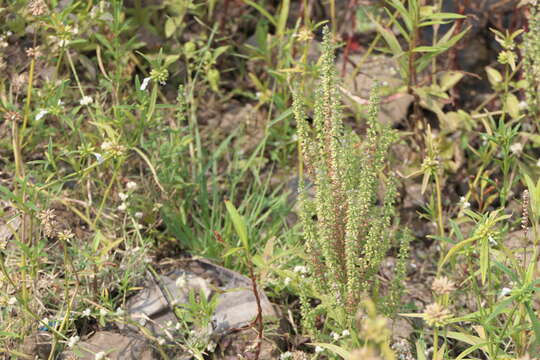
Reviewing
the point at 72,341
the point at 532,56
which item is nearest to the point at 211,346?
the point at 72,341

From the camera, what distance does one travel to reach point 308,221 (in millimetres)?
2291

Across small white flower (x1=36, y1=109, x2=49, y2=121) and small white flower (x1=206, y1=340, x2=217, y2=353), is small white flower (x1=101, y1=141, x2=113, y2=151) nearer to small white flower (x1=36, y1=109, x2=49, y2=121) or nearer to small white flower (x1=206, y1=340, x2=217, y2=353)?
small white flower (x1=36, y1=109, x2=49, y2=121)

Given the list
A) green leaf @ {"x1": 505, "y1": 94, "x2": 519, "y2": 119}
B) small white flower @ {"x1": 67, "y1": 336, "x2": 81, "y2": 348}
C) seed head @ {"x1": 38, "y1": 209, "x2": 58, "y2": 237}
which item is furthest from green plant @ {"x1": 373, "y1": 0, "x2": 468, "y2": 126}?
small white flower @ {"x1": 67, "y1": 336, "x2": 81, "y2": 348}

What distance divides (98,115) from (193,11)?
0.97m

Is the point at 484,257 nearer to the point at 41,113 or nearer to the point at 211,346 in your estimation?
the point at 211,346

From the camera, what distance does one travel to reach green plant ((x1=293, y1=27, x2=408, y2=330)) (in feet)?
7.22

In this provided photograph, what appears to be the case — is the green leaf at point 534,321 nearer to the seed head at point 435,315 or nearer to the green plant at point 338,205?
the seed head at point 435,315

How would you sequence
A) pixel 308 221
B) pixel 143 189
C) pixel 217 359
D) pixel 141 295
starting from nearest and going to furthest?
pixel 308 221, pixel 217 359, pixel 141 295, pixel 143 189

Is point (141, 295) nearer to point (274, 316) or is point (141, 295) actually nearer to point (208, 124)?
point (274, 316)

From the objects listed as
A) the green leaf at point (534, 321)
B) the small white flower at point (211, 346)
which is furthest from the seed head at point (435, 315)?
the small white flower at point (211, 346)

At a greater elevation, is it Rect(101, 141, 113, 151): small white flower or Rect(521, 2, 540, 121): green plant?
Rect(521, 2, 540, 121): green plant

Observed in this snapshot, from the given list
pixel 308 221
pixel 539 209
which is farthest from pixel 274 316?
pixel 539 209

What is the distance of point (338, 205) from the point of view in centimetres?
231

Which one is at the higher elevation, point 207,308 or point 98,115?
point 98,115
